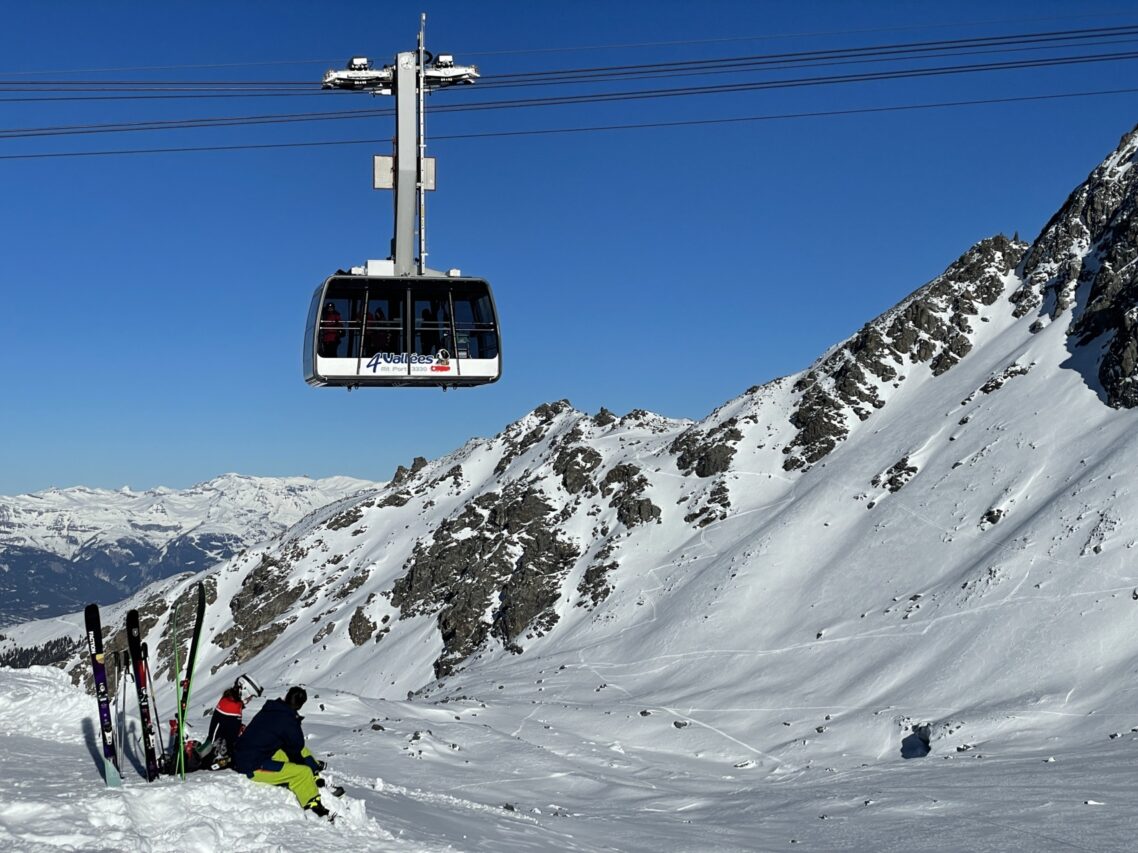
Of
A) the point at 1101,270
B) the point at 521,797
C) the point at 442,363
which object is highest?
the point at 1101,270

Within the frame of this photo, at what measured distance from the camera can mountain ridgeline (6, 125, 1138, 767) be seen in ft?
196

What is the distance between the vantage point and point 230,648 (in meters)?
137

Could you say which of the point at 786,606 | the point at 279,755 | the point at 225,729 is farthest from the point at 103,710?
the point at 786,606

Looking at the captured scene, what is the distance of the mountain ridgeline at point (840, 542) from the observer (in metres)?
59.7

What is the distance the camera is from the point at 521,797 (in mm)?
27141

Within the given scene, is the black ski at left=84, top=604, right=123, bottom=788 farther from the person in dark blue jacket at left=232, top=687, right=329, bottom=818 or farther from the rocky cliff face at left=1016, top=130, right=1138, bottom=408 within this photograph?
the rocky cliff face at left=1016, top=130, right=1138, bottom=408

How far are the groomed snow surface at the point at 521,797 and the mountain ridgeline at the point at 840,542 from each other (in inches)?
554

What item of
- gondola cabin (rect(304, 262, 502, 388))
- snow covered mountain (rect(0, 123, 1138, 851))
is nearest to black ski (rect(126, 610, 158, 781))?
snow covered mountain (rect(0, 123, 1138, 851))

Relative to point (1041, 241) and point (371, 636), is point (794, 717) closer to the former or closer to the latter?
point (371, 636)

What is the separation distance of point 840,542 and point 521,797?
60.7 m

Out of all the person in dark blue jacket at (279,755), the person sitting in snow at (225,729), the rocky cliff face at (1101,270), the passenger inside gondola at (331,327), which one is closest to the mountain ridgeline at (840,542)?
the rocky cliff face at (1101,270)

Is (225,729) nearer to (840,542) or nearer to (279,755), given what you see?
(279,755)

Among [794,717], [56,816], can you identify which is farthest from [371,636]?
[56,816]

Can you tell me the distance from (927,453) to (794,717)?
4148cm
